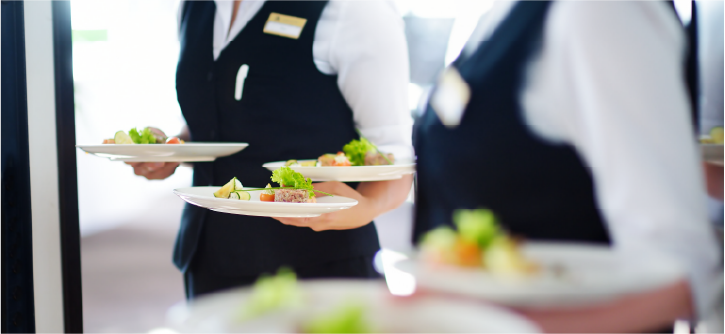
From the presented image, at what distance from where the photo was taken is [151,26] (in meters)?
0.98

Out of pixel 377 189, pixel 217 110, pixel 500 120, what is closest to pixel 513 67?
pixel 500 120

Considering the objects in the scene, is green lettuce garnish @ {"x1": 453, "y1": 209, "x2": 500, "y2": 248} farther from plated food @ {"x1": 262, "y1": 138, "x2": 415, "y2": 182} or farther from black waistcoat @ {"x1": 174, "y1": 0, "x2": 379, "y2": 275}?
black waistcoat @ {"x1": 174, "y1": 0, "x2": 379, "y2": 275}

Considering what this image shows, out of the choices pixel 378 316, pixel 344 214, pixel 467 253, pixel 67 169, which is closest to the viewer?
pixel 467 253

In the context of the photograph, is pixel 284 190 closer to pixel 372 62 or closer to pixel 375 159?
pixel 375 159

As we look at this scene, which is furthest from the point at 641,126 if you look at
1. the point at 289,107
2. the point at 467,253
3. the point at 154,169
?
the point at 154,169

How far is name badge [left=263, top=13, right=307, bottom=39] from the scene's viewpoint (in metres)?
0.79

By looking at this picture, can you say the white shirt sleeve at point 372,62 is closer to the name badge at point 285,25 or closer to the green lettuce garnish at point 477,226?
the name badge at point 285,25

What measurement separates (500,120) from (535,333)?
27cm

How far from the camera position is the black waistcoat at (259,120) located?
0.81 m

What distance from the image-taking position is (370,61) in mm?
769

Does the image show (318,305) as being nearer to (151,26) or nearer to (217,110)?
(217,110)

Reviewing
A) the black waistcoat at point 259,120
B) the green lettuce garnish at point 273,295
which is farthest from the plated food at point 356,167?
the green lettuce garnish at point 273,295

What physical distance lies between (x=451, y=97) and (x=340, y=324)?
1.17 feet

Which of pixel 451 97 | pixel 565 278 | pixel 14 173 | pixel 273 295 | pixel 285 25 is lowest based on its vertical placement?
pixel 273 295
